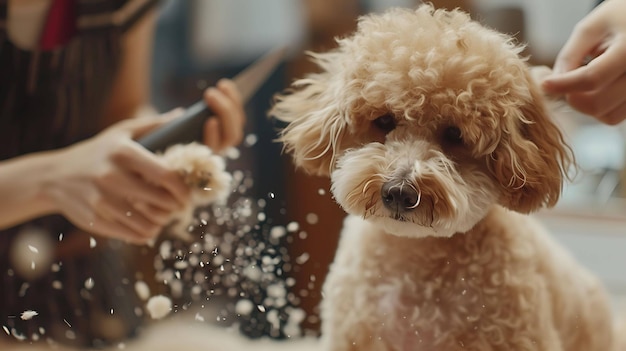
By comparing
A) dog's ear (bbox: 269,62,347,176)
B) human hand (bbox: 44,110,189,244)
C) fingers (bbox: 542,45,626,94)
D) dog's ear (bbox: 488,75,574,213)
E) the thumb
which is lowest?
human hand (bbox: 44,110,189,244)

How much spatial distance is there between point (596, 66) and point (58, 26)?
0.60 meters

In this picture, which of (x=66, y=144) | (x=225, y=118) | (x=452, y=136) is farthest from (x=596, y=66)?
(x=66, y=144)

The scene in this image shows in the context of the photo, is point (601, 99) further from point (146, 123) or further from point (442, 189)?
point (146, 123)

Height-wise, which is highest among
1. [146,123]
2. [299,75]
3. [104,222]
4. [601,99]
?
[601,99]

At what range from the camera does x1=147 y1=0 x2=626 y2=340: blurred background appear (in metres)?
0.55

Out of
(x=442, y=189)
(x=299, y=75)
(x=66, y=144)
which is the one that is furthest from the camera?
(x=66, y=144)

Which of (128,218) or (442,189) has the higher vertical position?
(442,189)

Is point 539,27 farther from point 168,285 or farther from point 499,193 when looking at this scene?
point 168,285

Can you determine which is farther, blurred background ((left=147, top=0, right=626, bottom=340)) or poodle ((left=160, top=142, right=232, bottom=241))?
poodle ((left=160, top=142, right=232, bottom=241))

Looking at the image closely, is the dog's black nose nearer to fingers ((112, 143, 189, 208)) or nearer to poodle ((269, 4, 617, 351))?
poodle ((269, 4, 617, 351))

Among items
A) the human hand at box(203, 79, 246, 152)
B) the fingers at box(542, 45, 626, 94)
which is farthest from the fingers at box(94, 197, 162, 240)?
the fingers at box(542, 45, 626, 94)

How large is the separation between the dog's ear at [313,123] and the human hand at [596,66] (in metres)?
0.18

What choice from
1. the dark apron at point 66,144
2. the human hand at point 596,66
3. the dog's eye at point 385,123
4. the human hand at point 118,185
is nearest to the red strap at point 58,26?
the dark apron at point 66,144

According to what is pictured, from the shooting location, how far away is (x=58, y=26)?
2.45 feet
